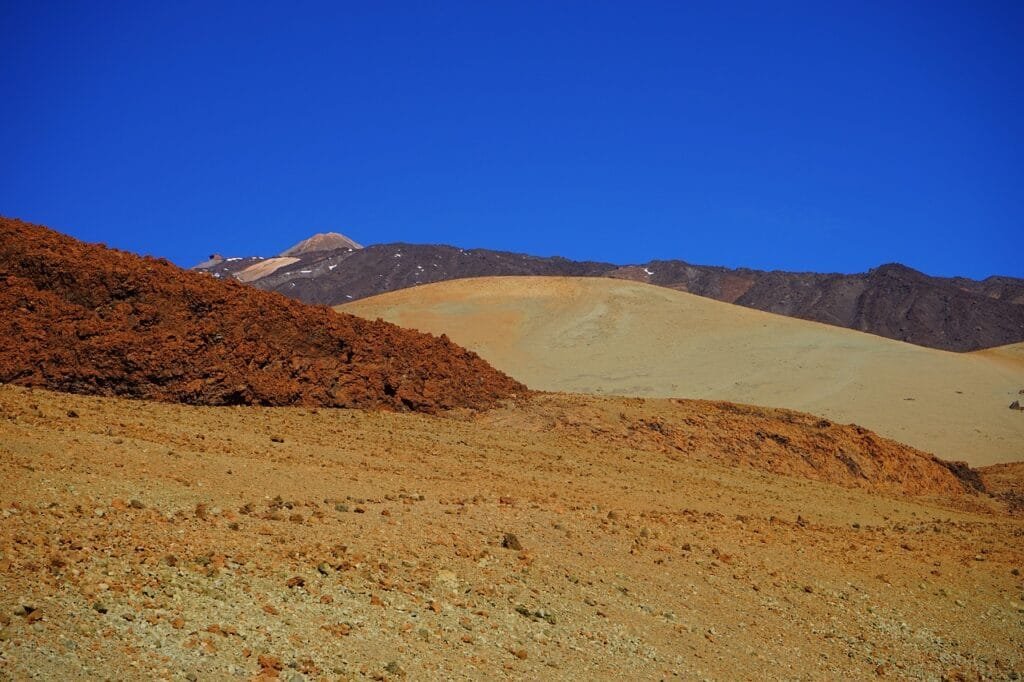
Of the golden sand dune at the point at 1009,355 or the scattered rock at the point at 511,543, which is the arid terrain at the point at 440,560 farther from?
the golden sand dune at the point at 1009,355

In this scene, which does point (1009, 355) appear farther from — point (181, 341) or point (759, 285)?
point (759, 285)

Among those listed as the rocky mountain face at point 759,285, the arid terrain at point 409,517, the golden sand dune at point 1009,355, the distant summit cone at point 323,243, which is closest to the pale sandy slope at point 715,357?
the golden sand dune at point 1009,355

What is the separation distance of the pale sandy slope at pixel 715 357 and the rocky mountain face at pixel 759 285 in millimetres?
44296

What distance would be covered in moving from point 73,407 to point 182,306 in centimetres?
319

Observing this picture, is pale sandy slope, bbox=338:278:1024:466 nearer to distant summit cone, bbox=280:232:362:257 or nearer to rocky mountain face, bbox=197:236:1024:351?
rocky mountain face, bbox=197:236:1024:351

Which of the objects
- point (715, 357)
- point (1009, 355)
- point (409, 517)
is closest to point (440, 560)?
point (409, 517)

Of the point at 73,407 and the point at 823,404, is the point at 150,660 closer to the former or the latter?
the point at 73,407

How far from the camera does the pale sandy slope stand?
92.5 ft

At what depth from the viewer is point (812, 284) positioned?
9644 cm

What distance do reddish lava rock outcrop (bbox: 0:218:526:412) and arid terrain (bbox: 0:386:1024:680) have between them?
627 mm

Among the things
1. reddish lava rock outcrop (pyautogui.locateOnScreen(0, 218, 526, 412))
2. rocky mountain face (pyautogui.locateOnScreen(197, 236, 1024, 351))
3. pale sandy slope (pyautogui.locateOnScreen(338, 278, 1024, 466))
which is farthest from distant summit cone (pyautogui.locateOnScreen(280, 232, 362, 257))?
reddish lava rock outcrop (pyautogui.locateOnScreen(0, 218, 526, 412))

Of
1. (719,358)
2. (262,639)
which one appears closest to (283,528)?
(262,639)

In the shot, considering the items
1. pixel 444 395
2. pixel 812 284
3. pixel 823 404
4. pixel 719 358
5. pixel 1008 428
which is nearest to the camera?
pixel 444 395

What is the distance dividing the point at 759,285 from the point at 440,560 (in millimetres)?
95173
